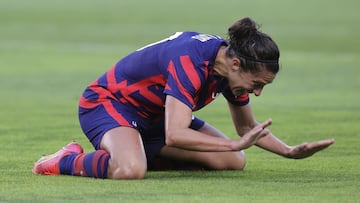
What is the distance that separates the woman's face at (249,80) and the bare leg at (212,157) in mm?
964

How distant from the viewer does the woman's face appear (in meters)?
8.00

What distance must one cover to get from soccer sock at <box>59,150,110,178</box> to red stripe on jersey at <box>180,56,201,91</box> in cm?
86

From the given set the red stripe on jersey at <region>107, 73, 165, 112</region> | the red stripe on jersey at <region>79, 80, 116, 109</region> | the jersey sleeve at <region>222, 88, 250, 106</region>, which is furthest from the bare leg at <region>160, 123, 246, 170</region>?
the red stripe on jersey at <region>79, 80, 116, 109</region>

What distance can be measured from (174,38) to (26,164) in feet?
5.68

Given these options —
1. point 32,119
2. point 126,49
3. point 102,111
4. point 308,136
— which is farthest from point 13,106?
point 126,49

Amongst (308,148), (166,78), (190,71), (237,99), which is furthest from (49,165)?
(308,148)

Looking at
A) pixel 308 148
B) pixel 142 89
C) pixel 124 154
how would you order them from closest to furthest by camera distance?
pixel 308 148 → pixel 124 154 → pixel 142 89

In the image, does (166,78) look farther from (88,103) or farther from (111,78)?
(88,103)

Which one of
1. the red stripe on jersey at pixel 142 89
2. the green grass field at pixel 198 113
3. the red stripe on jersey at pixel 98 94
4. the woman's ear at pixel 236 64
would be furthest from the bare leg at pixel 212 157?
the woman's ear at pixel 236 64

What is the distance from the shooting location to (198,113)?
1403 centimetres

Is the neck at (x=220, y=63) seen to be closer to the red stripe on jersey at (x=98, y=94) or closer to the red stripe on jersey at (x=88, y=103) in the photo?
the red stripe on jersey at (x=98, y=94)

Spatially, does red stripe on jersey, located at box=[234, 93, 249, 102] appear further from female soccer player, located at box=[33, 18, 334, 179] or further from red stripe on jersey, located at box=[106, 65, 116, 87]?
red stripe on jersey, located at box=[106, 65, 116, 87]

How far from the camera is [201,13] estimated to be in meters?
37.1

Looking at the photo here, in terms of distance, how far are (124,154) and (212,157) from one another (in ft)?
3.38
